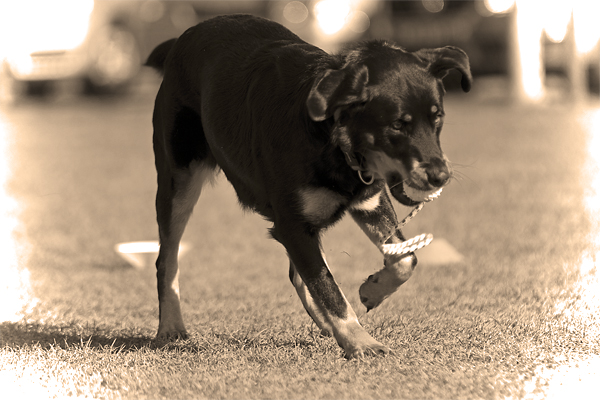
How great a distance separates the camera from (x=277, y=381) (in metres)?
3.57

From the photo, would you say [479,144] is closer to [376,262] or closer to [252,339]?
[376,262]

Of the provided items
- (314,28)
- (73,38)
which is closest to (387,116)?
(314,28)

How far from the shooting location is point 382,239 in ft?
13.5

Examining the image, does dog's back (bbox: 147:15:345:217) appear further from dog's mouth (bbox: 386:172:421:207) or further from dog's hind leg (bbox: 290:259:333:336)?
dog's hind leg (bbox: 290:259:333:336)

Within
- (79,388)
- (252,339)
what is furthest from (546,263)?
(79,388)

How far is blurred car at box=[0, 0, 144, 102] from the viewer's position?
21094 millimetres

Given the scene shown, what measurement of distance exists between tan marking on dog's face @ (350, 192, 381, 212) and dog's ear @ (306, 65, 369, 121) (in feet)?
1.66

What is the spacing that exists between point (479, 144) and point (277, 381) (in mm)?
9705

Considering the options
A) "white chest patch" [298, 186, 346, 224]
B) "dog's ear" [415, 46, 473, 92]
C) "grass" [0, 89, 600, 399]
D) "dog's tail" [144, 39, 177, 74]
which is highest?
"dog's ear" [415, 46, 473, 92]

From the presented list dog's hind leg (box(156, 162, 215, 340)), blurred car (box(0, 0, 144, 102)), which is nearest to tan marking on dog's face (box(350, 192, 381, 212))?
dog's hind leg (box(156, 162, 215, 340))

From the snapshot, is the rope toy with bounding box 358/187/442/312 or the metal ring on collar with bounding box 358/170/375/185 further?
the rope toy with bounding box 358/187/442/312

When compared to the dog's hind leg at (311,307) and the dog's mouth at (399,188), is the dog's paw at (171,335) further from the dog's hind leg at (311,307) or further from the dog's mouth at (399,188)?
the dog's mouth at (399,188)

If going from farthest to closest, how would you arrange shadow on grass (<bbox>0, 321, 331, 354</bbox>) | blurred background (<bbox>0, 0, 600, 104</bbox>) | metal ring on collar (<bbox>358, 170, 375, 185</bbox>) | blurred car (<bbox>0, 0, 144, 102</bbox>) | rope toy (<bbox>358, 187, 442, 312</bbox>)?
blurred car (<bbox>0, 0, 144, 102</bbox>) < blurred background (<bbox>0, 0, 600, 104</bbox>) < shadow on grass (<bbox>0, 321, 331, 354</bbox>) < rope toy (<bbox>358, 187, 442, 312</bbox>) < metal ring on collar (<bbox>358, 170, 375, 185</bbox>)

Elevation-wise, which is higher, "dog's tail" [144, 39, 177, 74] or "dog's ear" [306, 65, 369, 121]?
"dog's ear" [306, 65, 369, 121]
